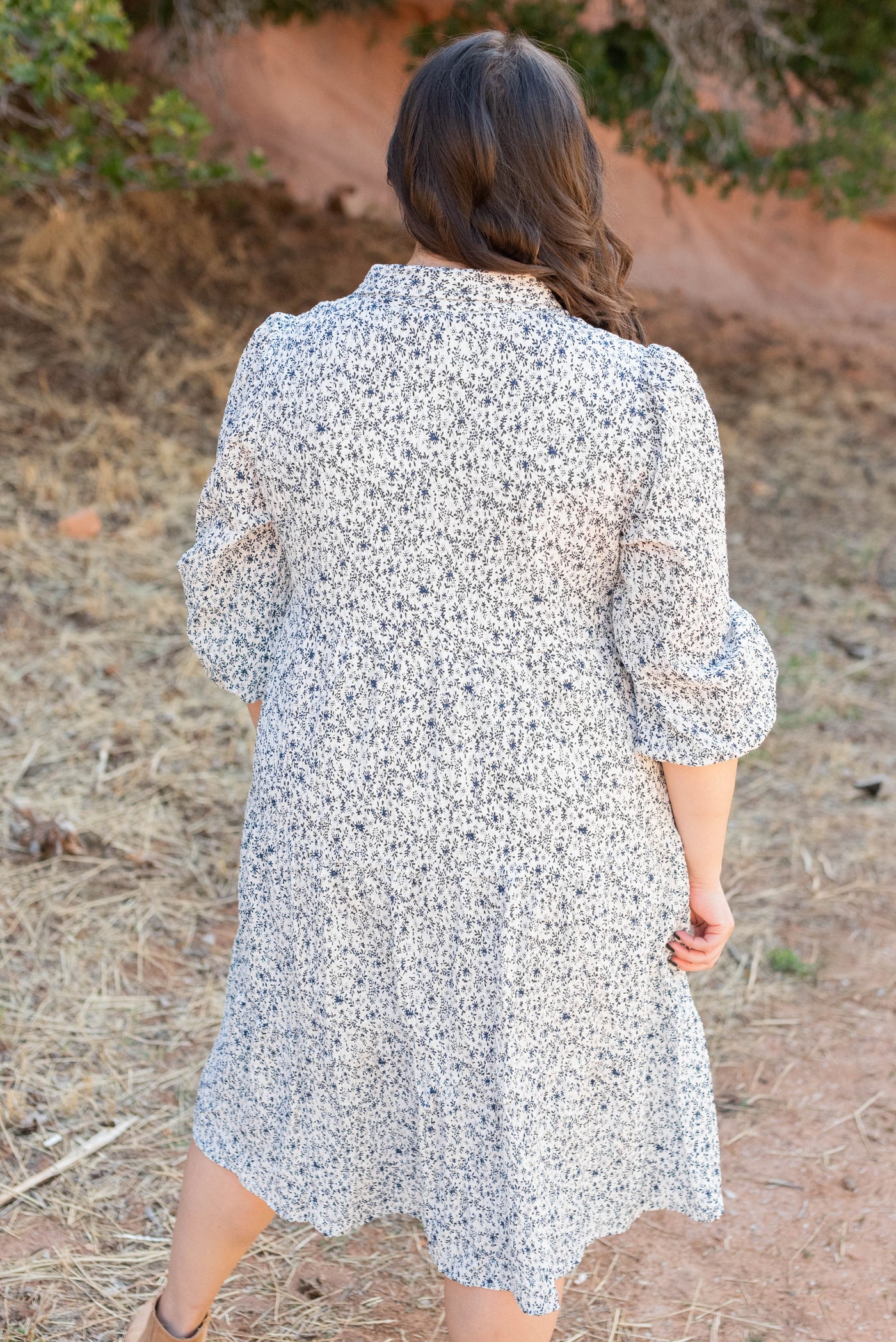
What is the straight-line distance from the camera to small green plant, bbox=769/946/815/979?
2.79 m

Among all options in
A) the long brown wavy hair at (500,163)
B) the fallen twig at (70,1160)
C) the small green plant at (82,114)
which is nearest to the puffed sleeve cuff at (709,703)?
the long brown wavy hair at (500,163)

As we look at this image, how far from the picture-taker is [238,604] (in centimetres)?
150

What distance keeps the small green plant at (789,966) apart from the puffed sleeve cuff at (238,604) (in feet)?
5.57

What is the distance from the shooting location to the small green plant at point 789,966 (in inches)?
110

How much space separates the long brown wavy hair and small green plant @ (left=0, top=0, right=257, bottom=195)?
268cm

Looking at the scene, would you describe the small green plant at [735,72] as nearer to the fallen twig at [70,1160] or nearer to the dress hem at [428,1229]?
the fallen twig at [70,1160]

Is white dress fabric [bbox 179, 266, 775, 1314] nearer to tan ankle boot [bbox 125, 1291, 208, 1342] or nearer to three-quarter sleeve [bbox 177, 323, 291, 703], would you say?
three-quarter sleeve [bbox 177, 323, 291, 703]

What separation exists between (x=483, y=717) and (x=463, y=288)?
1.38 ft

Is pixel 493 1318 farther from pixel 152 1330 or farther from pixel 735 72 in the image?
pixel 735 72

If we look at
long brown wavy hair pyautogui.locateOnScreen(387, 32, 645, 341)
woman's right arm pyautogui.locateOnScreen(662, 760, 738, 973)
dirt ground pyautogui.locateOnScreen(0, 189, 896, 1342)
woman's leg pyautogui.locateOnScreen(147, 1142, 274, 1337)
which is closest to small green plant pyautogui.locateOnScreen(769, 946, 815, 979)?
dirt ground pyautogui.locateOnScreen(0, 189, 896, 1342)

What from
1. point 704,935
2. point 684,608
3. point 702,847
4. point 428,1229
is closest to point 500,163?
point 684,608

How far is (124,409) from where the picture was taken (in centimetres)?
498

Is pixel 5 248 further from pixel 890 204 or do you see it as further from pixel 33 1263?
pixel 890 204

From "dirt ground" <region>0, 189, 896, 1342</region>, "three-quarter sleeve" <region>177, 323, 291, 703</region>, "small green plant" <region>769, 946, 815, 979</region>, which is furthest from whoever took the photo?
"small green plant" <region>769, 946, 815, 979</region>
